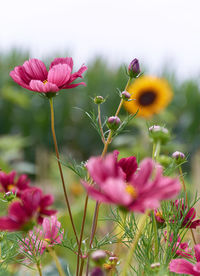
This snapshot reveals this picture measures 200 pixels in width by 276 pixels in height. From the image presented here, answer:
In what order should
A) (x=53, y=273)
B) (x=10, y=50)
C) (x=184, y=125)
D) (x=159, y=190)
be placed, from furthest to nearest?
(x=10, y=50)
(x=184, y=125)
(x=53, y=273)
(x=159, y=190)

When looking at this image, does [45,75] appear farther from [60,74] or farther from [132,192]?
[132,192]

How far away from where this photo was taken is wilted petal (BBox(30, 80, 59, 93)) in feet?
0.89

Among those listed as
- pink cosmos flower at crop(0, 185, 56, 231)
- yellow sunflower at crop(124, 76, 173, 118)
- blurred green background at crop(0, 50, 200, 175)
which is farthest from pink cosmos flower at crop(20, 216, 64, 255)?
blurred green background at crop(0, 50, 200, 175)

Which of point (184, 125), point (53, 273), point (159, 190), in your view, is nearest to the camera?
point (159, 190)

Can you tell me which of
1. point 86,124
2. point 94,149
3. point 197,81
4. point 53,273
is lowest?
point 94,149

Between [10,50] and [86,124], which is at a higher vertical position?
[10,50]

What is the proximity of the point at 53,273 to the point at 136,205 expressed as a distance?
1.59ft

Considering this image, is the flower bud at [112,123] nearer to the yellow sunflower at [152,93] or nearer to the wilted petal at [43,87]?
the wilted petal at [43,87]

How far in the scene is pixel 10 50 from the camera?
291cm

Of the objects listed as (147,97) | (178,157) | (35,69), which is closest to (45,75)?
(35,69)

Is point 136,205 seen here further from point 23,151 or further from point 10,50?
point 10,50

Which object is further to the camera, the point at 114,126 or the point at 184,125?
the point at 184,125

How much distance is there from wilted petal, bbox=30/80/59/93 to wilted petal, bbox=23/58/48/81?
0.09 ft

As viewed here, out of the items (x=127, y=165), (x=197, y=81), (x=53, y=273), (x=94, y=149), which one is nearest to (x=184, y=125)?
(x=197, y=81)
